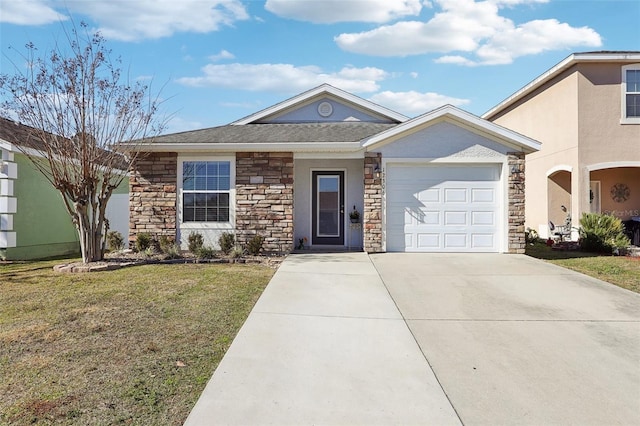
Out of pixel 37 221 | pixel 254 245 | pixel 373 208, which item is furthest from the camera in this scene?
pixel 37 221

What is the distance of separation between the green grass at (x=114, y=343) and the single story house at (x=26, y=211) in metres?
3.49

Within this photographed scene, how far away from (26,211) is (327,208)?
27.1ft

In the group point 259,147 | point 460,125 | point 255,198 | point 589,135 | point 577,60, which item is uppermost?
A: point 577,60

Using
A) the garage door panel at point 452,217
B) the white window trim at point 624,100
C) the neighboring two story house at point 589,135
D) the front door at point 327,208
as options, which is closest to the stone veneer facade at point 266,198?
the front door at point 327,208

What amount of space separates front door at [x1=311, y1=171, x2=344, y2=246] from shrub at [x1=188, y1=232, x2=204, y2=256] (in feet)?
10.5

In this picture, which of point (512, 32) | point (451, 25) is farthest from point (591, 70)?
point (451, 25)

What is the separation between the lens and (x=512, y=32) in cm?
1404

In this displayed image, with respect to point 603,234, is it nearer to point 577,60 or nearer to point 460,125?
point 460,125

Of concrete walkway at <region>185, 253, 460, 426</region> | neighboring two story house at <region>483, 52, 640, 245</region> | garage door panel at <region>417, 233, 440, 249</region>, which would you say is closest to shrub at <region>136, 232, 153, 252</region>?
concrete walkway at <region>185, 253, 460, 426</region>

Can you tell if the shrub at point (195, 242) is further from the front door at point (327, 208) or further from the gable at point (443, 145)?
the gable at point (443, 145)

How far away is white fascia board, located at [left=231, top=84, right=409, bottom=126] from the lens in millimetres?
12953

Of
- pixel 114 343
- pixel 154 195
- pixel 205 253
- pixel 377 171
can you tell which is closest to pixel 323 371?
pixel 114 343

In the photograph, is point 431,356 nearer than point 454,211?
Yes

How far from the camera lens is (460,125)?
33.6 feet
